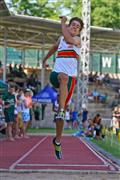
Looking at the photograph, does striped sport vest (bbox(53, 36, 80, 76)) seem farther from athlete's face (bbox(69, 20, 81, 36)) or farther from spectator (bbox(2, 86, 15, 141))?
spectator (bbox(2, 86, 15, 141))

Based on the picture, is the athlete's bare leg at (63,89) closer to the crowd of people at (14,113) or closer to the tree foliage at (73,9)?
the crowd of people at (14,113)

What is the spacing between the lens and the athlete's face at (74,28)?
742 centimetres

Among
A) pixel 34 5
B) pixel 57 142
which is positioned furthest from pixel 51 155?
pixel 34 5

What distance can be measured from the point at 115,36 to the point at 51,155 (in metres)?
27.6

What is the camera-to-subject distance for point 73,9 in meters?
59.2

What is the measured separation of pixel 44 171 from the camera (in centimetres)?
1084

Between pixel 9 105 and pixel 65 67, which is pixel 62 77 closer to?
pixel 65 67

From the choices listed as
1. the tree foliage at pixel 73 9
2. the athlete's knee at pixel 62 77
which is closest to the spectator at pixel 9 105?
the athlete's knee at pixel 62 77

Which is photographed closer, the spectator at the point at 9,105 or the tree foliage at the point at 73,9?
the spectator at the point at 9,105

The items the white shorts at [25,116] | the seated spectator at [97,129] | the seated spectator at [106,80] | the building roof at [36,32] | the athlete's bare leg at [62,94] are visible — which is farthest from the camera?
the seated spectator at [106,80]

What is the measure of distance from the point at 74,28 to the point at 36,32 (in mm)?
32694

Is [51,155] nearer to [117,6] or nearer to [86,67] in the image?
[86,67]

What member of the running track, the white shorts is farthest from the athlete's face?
the white shorts

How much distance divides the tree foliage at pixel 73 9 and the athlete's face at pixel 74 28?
159ft
